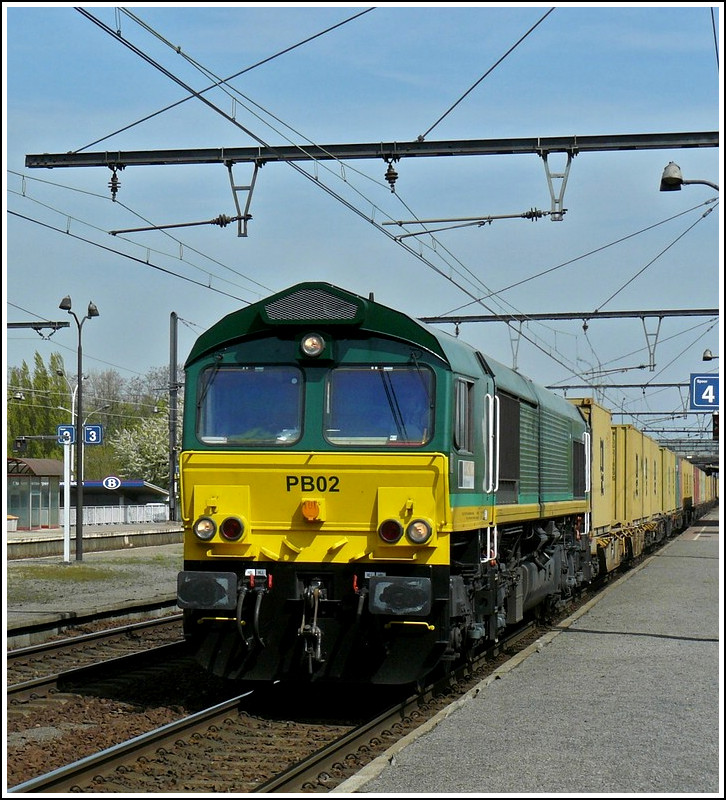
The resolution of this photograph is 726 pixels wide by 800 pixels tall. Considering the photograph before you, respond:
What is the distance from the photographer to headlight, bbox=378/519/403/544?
970 cm

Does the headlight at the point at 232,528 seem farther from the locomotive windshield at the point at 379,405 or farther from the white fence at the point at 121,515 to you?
the white fence at the point at 121,515

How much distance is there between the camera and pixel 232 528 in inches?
394

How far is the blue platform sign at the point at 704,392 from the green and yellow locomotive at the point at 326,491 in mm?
9990

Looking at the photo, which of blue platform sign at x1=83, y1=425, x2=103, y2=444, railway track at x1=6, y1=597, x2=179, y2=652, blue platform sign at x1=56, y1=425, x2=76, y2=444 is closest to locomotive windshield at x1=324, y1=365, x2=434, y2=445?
railway track at x1=6, y1=597, x2=179, y2=652

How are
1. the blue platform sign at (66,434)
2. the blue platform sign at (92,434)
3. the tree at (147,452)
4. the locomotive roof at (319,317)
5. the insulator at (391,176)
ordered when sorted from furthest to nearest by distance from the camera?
the tree at (147,452), the blue platform sign at (92,434), the blue platform sign at (66,434), the insulator at (391,176), the locomotive roof at (319,317)

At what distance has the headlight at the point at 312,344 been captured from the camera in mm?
10164

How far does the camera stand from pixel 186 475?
10.1 m

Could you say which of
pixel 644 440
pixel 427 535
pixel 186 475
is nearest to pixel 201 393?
pixel 186 475

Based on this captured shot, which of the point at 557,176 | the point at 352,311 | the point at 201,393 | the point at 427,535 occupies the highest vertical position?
the point at 557,176

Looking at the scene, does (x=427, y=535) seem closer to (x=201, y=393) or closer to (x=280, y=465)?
(x=280, y=465)

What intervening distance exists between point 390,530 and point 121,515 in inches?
1873

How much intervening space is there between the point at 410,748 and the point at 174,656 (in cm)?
603

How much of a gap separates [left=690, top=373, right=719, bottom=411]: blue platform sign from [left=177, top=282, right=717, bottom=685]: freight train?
32.0 feet

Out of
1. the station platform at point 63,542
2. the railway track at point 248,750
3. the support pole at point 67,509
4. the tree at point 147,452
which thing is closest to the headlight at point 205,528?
the railway track at point 248,750
